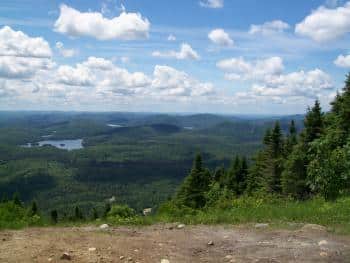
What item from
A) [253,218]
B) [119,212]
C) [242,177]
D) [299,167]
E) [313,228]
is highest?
[313,228]

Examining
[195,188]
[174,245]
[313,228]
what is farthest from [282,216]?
[195,188]

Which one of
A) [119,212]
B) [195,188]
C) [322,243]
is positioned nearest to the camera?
[322,243]

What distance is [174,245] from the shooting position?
9641mm

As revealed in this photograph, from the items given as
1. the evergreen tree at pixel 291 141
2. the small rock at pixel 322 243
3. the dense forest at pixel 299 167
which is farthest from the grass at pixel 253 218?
the evergreen tree at pixel 291 141

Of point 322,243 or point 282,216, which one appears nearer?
point 322,243

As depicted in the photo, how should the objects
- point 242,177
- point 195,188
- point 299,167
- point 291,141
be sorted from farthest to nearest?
point 242,177
point 291,141
point 195,188
point 299,167

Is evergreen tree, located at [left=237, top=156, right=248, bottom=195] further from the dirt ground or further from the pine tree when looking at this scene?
the dirt ground

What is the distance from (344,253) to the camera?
905 centimetres

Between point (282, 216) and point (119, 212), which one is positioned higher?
point (282, 216)

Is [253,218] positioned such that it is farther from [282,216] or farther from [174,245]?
[174,245]

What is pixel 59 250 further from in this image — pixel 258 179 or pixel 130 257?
pixel 258 179

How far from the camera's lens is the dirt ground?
8562 millimetres

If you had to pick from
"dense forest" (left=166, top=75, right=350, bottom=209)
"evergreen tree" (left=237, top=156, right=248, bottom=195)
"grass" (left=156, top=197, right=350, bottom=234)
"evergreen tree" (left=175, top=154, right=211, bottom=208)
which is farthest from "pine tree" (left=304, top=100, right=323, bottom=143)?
"grass" (left=156, top=197, right=350, bottom=234)

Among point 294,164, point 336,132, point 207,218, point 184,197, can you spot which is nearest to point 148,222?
point 207,218
